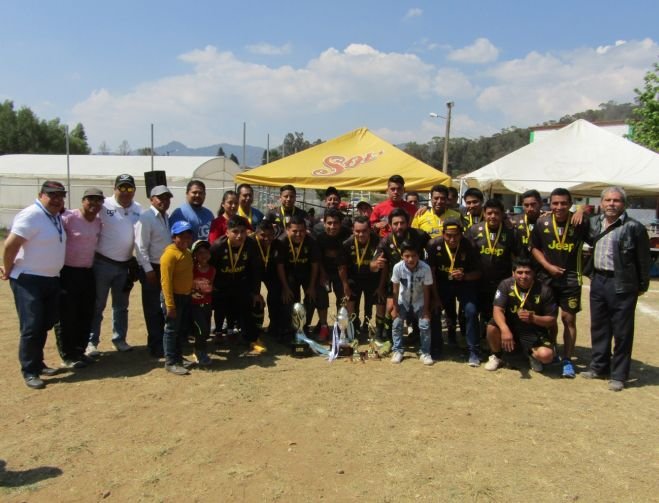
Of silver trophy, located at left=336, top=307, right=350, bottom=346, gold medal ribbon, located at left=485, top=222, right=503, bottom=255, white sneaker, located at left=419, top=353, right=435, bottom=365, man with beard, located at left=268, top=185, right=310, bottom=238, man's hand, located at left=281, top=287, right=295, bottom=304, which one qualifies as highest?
man with beard, located at left=268, top=185, right=310, bottom=238

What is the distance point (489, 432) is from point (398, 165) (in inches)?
269

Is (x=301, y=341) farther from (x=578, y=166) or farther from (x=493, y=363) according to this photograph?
(x=578, y=166)

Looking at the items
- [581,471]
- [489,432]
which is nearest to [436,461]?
[489,432]

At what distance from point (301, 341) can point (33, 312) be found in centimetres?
283

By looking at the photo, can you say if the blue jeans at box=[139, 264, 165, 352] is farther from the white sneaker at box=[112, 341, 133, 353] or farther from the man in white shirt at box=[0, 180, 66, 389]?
the man in white shirt at box=[0, 180, 66, 389]

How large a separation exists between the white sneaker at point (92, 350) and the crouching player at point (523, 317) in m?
4.50

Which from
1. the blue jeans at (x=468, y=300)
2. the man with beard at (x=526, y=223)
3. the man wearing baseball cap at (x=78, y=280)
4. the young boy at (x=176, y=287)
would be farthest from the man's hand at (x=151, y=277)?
the man with beard at (x=526, y=223)

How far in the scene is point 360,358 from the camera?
18.9 ft

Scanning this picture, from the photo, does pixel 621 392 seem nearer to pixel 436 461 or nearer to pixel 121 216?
pixel 436 461

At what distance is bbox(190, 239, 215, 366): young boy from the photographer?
17.6 feet

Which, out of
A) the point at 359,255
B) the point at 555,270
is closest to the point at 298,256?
the point at 359,255

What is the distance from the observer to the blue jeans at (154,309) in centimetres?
549

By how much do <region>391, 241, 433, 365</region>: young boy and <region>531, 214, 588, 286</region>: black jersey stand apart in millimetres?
1361

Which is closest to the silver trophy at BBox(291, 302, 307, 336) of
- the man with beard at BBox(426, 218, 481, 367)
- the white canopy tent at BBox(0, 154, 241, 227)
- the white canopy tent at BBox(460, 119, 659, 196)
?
the man with beard at BBox(426, 218, 481, 367)
